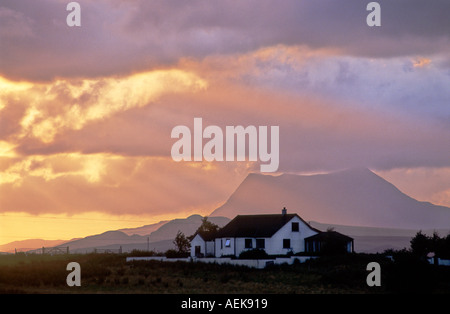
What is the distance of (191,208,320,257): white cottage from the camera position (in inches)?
3201

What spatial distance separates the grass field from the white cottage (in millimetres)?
10858

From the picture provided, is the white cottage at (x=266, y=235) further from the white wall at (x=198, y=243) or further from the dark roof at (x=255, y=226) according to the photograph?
the white wall at (x=198, y=243)

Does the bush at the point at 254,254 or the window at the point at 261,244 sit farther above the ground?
the window at the point at 261,244

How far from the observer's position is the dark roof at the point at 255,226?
82.1m

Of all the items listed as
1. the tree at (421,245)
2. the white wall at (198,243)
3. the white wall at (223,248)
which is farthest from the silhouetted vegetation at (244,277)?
the white wall at (198,243)

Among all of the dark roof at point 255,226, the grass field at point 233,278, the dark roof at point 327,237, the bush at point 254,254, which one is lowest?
the grass field at point 233,278

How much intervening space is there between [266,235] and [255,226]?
3.64 m

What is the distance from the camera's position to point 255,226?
→ 277ft

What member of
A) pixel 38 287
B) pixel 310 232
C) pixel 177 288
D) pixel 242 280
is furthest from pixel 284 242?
pixel 38 287

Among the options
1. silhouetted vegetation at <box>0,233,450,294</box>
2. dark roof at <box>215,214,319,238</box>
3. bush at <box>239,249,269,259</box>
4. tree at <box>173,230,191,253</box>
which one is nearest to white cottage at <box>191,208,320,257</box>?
dark roof at <box>215,214,319,238</box>

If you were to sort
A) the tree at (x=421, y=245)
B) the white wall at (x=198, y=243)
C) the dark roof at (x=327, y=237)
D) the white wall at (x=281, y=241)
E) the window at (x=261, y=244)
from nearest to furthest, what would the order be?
the tree at (x=421, y=245)
the dark roof at (x=327, y=237)
the white wall at (x=281, y=241)
the window at (x=261, y=244)
the white wall at (x=198, y=243)

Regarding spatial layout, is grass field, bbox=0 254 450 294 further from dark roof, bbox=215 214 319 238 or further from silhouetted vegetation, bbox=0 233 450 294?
dark roof, bbox=215 214 319 238
